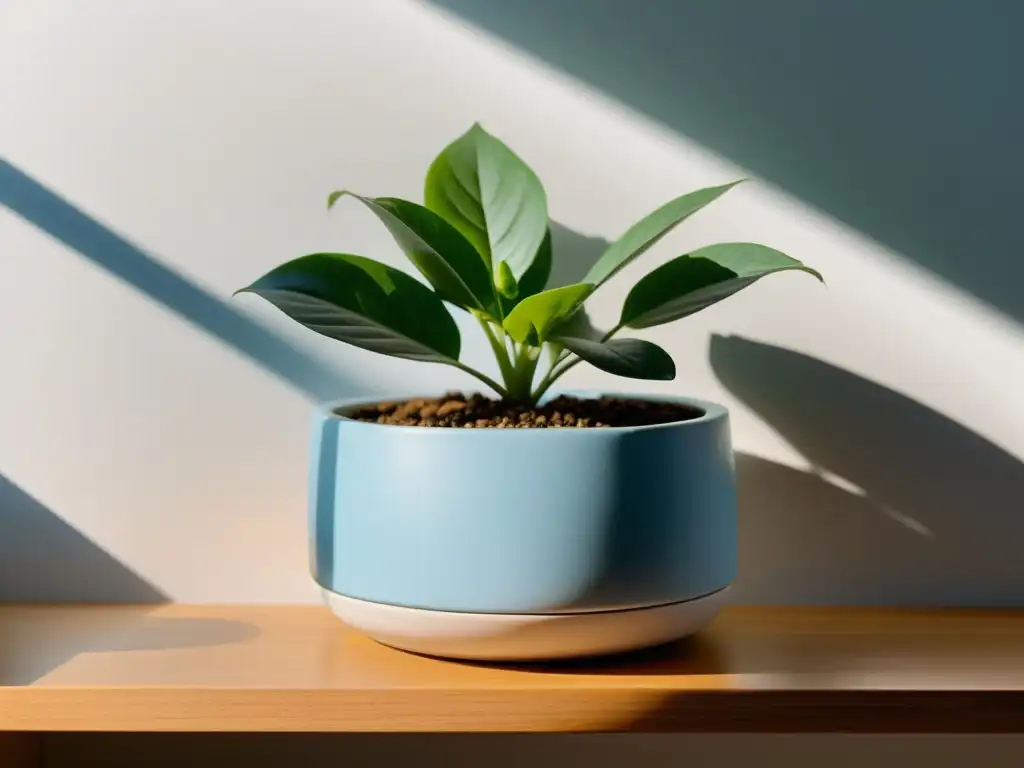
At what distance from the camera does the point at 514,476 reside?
53 cm

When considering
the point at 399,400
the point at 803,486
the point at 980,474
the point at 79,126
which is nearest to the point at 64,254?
the point at 79,126

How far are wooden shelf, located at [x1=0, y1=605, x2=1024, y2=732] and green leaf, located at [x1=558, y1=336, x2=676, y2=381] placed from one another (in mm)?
168

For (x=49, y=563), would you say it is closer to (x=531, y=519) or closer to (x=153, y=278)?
(x=153, y=278)

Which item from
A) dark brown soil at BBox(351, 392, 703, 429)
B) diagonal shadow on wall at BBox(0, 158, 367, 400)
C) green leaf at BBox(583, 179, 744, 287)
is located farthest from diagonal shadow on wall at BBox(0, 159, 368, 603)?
green leaf at BBox(583, 179, 744, 287)

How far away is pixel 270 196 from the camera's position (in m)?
0.72

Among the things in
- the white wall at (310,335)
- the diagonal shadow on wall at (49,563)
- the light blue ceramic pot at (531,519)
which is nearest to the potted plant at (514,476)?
the light blue ceramic pot at (531,519)

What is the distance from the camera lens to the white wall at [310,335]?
716 millimetres

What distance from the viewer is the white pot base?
525mm

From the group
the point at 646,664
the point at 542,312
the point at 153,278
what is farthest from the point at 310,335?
the point at 646,664

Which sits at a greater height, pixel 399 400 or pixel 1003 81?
pixel 1003 81

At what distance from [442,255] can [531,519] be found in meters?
0.17

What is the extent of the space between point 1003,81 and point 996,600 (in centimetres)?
38

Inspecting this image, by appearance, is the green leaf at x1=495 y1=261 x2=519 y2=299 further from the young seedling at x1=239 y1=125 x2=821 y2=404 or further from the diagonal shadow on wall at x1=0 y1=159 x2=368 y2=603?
the diagonal shadow on wall at x1=0 y1=159 x2=368 y2=603

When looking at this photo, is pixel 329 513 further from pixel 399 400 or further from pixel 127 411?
pixel 127 411
